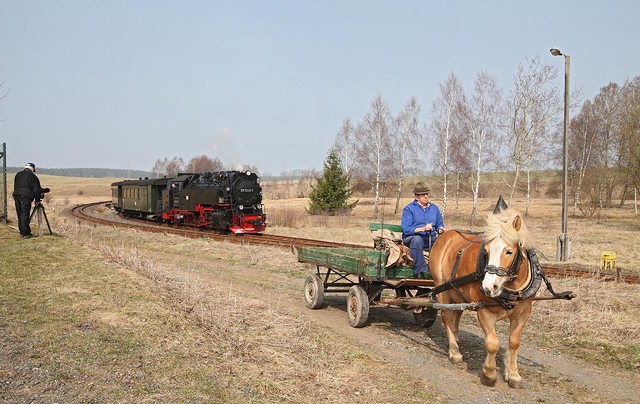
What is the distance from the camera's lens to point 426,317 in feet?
27.2

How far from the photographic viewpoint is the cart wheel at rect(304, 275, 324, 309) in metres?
9.05

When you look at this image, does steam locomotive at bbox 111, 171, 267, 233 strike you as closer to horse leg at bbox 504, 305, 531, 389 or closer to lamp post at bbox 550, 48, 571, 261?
lamp post at bbox 550, 48, 571, 261

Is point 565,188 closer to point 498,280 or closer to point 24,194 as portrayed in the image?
point 498,280

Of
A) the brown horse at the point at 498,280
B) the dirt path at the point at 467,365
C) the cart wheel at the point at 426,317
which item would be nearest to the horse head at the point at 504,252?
the brown horse at the point at 498,280

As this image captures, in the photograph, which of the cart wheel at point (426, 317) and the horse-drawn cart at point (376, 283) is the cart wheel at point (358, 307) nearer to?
the horse-drawn cart at point (376, 283)

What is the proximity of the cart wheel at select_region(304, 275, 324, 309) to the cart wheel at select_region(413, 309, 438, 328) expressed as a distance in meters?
1.70

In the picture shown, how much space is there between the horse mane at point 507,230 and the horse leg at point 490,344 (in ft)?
2.80

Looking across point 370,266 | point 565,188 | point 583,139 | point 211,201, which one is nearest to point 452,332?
point 370,266

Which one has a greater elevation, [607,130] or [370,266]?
[607,130]

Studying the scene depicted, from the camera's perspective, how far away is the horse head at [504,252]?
5102 millimetres

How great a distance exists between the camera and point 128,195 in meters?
36.6

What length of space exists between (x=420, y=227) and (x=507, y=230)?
7.77ft

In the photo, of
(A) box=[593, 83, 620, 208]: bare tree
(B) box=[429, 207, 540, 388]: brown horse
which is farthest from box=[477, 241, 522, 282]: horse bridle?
(A) box=[593, 83, 620, 208]: bare tree

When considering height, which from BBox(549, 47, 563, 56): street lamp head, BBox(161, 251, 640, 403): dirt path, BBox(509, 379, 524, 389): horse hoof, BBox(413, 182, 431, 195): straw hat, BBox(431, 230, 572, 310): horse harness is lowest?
BBox(161, 251, 640, 403): dirt path
